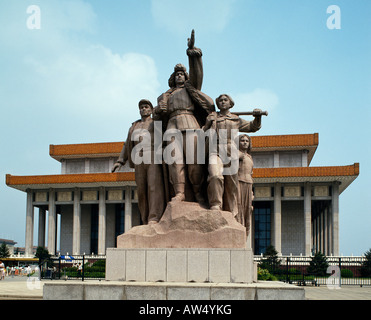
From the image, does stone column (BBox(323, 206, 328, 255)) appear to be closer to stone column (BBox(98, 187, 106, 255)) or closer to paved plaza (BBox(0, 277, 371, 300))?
stone column (BBox(98, 187, 106, 255))

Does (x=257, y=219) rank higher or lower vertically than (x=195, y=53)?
lower

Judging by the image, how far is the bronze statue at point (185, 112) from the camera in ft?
23.3

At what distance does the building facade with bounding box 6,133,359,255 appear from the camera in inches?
1587

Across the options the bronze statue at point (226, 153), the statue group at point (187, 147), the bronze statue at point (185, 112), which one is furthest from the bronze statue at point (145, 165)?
the bronze statue at point (226, 153)

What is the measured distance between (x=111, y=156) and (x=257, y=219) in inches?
606

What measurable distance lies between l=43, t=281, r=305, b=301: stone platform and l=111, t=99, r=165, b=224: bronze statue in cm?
150

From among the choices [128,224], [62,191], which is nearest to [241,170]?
[128,224]

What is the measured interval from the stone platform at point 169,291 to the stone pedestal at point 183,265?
11.9 inches

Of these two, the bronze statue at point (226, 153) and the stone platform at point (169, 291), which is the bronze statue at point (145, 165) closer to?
the bronze statue at point (226, 153)

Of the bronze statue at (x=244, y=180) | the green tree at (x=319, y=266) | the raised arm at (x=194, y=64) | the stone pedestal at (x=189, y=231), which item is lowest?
the green tree at (x=319, y=266)

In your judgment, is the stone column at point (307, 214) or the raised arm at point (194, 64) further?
the stone column at point (307, 214)
